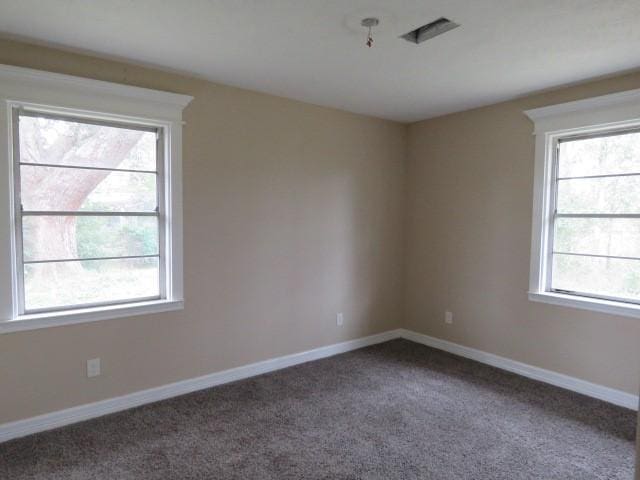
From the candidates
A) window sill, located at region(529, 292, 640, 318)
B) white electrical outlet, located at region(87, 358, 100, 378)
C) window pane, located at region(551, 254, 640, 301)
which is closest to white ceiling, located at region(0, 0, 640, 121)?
window pane, located at region(551, 254, 640, 301)

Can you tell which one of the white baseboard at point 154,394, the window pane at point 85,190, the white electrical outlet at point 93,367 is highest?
the window pane at point 85,190

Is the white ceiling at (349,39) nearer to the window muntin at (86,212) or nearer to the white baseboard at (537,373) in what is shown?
the window muntin at (86,212)

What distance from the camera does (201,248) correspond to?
129 inches

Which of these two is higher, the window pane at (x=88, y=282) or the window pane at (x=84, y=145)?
the window pane at (x=84, y=145)

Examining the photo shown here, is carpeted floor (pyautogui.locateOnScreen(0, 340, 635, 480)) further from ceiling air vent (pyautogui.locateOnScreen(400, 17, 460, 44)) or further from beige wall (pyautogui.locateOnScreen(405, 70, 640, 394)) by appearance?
ceiling air vent (pyautogui.locateOnScreen(400, 17, 460, 44))

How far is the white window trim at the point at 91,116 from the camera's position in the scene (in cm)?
251


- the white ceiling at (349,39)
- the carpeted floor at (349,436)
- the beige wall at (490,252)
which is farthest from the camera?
Result: the beige wall at (490,252)

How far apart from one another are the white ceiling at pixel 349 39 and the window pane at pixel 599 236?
1.10 meters

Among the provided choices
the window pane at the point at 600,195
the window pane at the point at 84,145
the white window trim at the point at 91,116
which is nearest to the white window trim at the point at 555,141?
the window pane at the point at 600,195

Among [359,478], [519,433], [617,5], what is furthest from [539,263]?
[359,478]

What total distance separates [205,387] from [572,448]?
102 inches

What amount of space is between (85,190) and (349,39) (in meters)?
2.01

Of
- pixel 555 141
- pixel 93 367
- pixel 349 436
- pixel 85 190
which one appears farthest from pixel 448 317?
pixel 85 190

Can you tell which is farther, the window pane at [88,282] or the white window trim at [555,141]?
the white window trim at [555,141]
